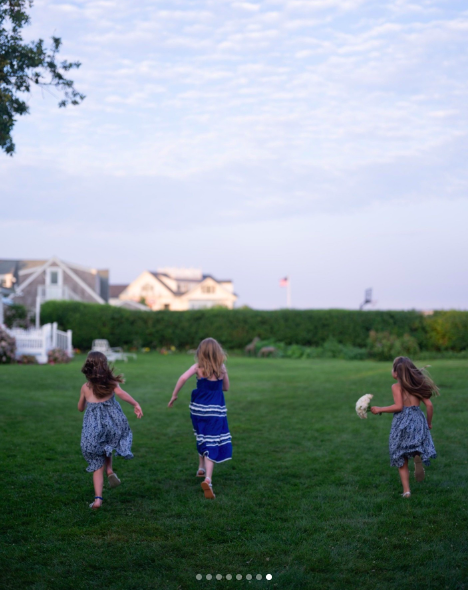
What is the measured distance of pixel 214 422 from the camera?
6.16m

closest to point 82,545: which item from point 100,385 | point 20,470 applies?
point 100,385

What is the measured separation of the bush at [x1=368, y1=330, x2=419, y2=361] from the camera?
1041 inches

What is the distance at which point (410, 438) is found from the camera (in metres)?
5.89

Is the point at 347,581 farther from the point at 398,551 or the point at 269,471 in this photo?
the point at 269,471

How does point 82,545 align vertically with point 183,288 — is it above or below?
below

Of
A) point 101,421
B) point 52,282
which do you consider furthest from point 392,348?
point 52,282

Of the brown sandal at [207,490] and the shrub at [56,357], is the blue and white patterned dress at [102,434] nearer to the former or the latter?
the brown sandal at [207,490]

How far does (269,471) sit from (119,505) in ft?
6.54

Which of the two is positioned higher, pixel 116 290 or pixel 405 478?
pixel 116 290

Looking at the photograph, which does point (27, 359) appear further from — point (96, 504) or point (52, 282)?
point (52, 282)

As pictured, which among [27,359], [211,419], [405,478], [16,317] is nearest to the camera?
[405,478]

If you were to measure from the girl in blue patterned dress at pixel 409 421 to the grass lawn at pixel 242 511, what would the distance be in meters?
0.35

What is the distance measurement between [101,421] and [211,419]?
1.10 meters

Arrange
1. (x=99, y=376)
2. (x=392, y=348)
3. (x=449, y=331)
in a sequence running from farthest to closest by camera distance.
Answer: (x=449, y=331) → (x=392, y=348) → (x=99, y=376)
